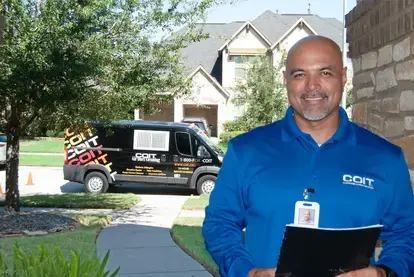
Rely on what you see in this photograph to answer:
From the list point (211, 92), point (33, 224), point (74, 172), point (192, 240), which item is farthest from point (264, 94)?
point (192, 240)

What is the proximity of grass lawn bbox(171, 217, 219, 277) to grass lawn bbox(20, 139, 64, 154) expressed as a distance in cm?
2001

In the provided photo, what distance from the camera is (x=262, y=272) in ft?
6.81

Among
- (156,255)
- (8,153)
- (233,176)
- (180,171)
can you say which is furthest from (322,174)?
(180,171)

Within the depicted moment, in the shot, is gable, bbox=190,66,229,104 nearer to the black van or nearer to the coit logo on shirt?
the black van

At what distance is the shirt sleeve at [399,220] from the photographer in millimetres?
2225

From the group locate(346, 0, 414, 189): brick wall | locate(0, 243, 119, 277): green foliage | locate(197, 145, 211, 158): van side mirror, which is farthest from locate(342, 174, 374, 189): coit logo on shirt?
locate(197, 145, 211, 158): van side mirror

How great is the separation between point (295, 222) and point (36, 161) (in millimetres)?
24206

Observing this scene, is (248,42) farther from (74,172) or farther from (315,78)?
(315,78)

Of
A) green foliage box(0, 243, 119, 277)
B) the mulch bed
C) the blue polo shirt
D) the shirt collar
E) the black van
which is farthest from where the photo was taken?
the black van

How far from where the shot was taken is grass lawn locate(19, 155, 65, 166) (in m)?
24.1

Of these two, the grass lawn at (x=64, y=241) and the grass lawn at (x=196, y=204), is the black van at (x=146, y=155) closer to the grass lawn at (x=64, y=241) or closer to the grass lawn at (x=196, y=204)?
the grass lawn at (x=196, y=204)

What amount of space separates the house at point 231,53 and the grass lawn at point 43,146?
5281 mm

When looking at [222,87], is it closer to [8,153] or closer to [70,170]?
[70,170]

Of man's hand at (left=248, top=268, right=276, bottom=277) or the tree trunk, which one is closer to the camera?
man's hand at (left=248, top=268, right=276, bottom=277)
